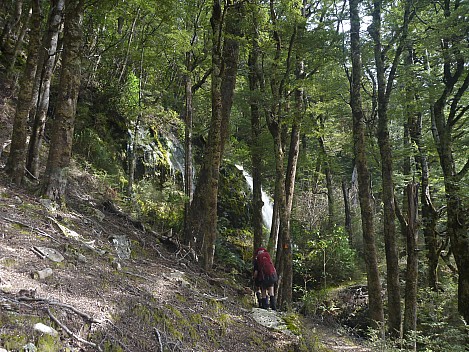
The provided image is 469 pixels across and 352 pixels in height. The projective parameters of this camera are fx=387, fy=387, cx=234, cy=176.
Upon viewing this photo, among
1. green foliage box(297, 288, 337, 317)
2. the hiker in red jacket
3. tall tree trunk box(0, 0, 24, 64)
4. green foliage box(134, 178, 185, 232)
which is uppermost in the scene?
tall tree trunk box(0, 0, 24, 64)

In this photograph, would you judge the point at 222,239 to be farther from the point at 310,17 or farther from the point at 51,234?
the point at 51,234

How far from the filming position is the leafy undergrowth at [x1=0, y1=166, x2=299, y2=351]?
325 cm

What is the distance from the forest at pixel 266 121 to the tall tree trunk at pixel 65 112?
26 millimetres

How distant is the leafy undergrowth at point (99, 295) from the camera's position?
128 inches

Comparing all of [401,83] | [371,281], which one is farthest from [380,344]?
[401,83]

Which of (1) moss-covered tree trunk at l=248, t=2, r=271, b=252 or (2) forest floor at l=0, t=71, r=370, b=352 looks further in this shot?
(1) moss-covered tree trunk at l=248, t=2, r=271, b=252

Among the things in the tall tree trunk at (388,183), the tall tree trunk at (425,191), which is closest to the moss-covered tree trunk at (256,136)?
the tall tree trunk at (388,183)

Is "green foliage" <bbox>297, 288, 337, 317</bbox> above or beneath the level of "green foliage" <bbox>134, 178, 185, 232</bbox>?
beneath

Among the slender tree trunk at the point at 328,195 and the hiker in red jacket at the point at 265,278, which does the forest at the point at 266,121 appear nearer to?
the slender tree trunk at the point at 328,195

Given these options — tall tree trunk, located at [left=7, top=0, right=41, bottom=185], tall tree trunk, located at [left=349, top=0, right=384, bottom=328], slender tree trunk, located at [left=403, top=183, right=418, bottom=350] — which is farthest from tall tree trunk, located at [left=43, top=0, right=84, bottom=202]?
slender tree trunk, located at [left=403, top=183, right=418, bottom=350]

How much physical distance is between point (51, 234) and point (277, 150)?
6.74m

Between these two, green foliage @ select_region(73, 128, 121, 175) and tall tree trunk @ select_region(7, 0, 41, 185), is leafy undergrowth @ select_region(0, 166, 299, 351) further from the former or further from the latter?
green foliage @ select_region(73, 128, 121, 175)

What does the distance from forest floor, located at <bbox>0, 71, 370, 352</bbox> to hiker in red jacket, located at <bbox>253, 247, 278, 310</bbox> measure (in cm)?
45

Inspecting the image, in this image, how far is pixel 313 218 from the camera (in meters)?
18.0
